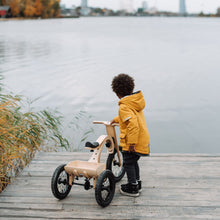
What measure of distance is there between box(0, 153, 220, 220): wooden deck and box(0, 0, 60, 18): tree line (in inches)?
3561

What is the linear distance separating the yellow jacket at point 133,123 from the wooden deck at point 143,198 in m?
0.56

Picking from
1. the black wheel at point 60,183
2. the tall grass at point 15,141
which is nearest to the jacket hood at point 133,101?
the black wheel at point 60,183

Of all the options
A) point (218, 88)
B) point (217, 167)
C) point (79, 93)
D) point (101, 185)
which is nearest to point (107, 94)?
point (79, 93)

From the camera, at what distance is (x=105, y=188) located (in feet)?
10.3

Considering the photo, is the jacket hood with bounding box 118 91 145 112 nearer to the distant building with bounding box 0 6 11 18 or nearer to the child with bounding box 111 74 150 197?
the child with bounding box 111 74 150 197

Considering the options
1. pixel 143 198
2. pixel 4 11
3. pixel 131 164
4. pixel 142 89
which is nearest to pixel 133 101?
pixel 131 164

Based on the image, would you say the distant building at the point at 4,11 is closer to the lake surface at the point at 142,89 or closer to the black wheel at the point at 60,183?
the lake surface at the point at 142,89

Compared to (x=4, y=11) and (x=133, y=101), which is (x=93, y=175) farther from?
(x=4, y=11)

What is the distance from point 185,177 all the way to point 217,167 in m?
0.56

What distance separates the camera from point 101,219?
3.01 metres

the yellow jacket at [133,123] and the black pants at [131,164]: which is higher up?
the yellow jacket at [133,123]

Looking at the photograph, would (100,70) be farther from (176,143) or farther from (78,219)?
(78,219)

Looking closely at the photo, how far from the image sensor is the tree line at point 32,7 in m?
87.8

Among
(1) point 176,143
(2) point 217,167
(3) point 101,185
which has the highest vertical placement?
(3) point 101,185
